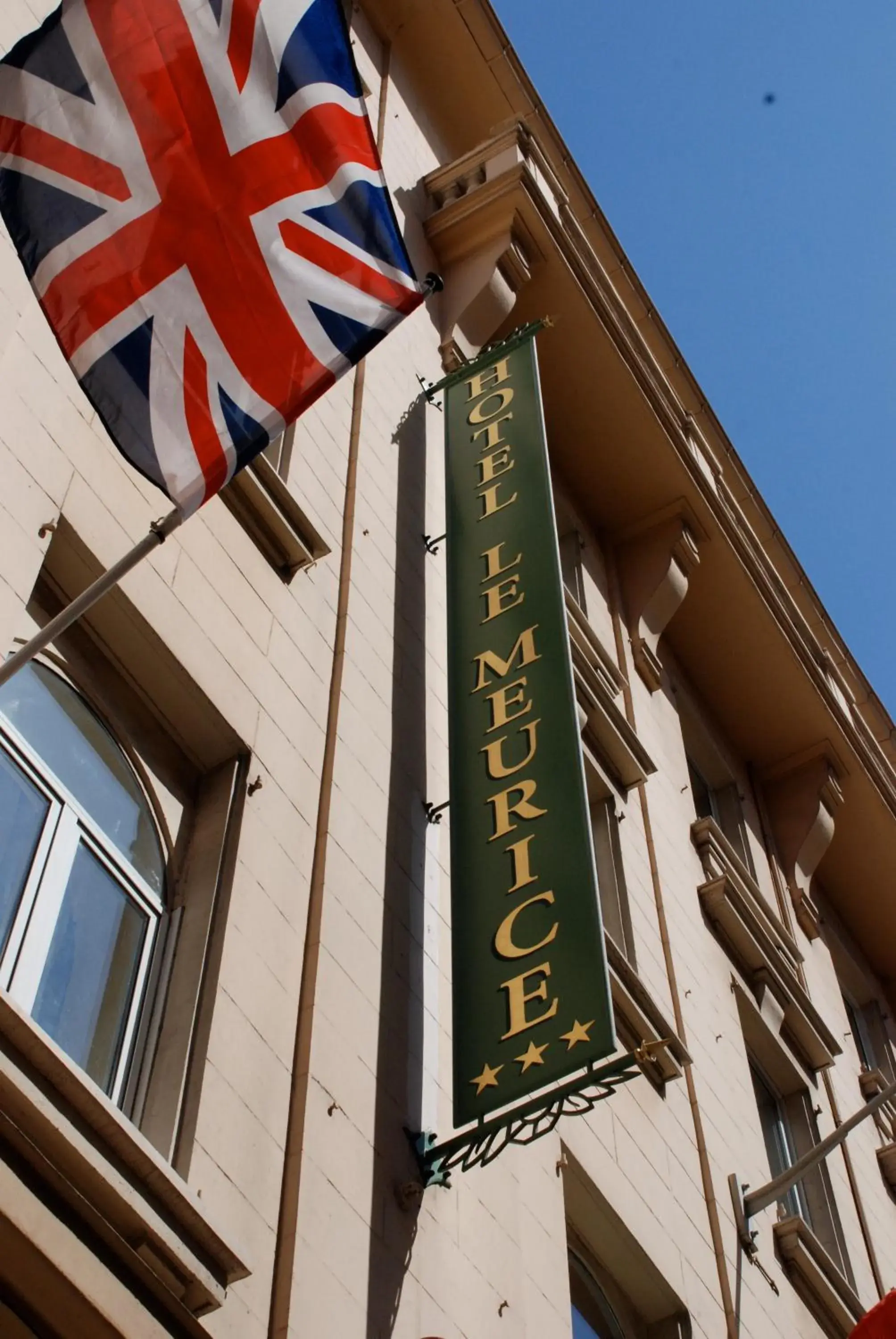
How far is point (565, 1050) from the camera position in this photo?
779 centimetres

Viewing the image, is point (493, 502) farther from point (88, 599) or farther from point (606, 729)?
point (88, 599)

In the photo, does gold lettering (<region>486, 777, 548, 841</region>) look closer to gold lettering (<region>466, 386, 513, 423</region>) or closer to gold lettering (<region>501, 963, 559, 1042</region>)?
gold lettering (<region>501, 963, 559, 1042</region>)

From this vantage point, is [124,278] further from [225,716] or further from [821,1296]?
[821,1296]

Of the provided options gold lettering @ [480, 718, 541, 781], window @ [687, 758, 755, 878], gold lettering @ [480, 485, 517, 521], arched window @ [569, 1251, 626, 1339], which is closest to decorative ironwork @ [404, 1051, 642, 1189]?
gold lettering @ [480, 718, 541, 781]

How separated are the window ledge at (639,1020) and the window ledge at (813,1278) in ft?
5.98

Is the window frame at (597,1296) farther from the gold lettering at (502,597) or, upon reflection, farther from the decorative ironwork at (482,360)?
the decorative ironwork at (482,360)

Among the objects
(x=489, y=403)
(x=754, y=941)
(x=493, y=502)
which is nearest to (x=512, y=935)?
(x=493, y=502)

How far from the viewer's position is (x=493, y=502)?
12.0 metres

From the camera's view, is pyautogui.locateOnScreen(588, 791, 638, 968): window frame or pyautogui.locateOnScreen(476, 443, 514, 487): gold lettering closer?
pyautogui.locateOnScreen(476, 443, 514, 487): gold lettering

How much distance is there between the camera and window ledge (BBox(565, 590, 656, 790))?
14.1 m

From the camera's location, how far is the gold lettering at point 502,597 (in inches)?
425

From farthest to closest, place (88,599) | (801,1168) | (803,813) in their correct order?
(803,813) → (801,1168) → (88,599)

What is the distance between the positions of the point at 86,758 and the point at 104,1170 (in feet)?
7.81

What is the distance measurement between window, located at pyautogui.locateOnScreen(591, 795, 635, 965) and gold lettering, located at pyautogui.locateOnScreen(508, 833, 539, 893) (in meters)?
3.27
